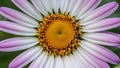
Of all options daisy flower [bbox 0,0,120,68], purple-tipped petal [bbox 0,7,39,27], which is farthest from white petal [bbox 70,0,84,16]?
purple-tipped petal [bbox 0,7,39,27]

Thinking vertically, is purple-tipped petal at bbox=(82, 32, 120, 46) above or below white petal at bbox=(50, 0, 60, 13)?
below

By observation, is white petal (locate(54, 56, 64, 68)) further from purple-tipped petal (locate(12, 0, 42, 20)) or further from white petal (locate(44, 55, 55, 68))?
purple-tipped petal (locate(12, 0, 42, 20))

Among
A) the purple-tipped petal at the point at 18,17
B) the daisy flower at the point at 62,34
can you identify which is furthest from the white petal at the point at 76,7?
the purple-tipped petal at the point at 18,17

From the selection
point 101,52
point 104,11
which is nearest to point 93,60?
point 101,52

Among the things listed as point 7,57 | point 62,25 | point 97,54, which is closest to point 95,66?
point 97,54

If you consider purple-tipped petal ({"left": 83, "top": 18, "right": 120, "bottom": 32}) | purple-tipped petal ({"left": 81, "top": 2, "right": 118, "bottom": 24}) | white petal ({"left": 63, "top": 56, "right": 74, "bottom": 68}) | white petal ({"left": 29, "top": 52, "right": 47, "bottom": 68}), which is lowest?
white petal ({"left": 63, "top": 56, "right": 74, "bottom": 68})

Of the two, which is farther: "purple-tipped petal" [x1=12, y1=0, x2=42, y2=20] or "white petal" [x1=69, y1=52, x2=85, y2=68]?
"white petal" [x1=69, y1=52, x2=85, y2=68]

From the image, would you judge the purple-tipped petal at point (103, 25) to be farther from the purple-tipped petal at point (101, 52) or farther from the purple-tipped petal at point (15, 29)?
the purple-tipped petal at point (15, 29)

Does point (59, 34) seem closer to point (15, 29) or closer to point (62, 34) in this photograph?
point (62, 34)
